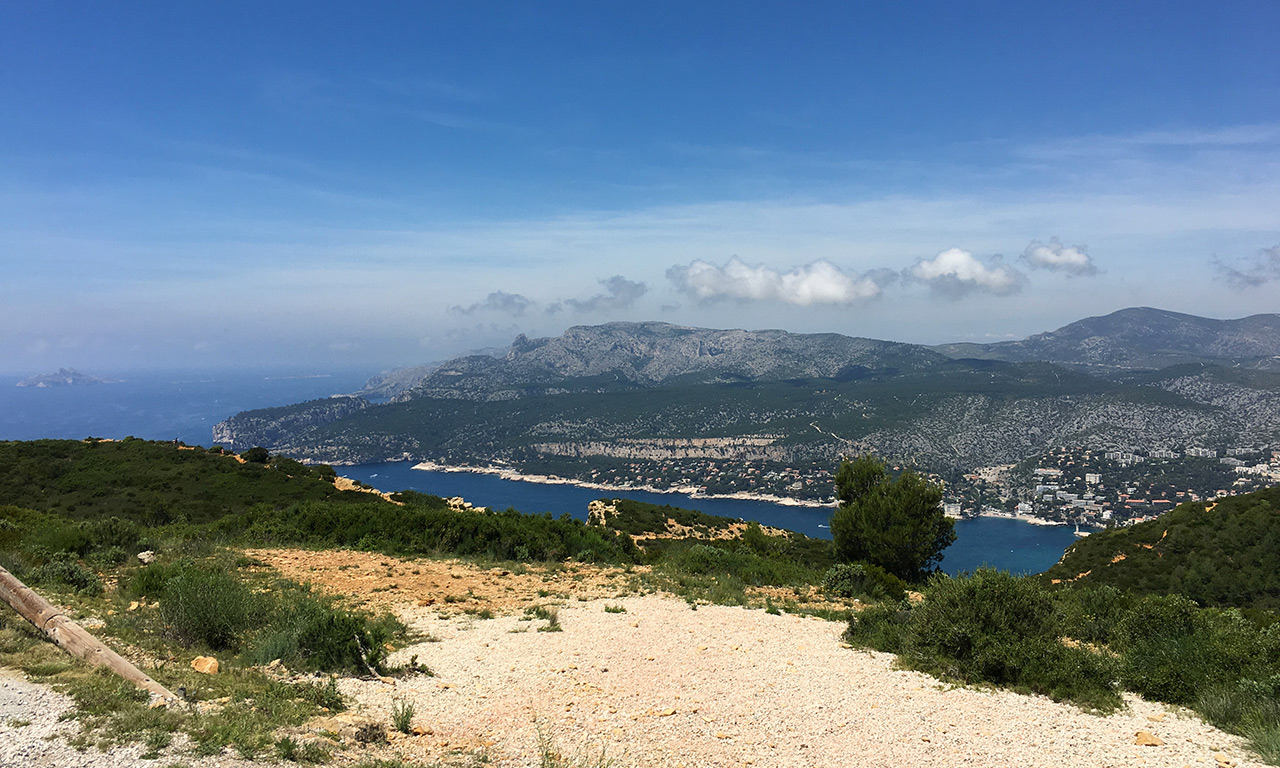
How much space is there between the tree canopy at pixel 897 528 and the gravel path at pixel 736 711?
1118 cm

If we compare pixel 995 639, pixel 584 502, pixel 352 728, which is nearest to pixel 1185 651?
pixel 995 639

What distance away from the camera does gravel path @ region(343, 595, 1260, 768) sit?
17.9 feet

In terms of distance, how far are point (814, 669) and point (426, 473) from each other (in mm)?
121315

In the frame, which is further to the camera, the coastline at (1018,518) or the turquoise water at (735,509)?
the coastline at (1018,518)

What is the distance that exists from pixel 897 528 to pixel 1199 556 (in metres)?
15.9

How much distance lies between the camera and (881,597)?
45.0 ft

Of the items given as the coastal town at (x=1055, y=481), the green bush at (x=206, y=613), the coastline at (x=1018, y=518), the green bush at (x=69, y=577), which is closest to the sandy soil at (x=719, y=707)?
the green bush at (x=206, y=613)

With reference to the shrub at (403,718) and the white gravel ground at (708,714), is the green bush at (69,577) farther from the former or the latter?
the shrub at (403,718)

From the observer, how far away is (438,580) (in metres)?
13.0

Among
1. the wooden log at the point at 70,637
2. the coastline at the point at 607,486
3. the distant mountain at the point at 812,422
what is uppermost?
the wooden log at the point at 70,637

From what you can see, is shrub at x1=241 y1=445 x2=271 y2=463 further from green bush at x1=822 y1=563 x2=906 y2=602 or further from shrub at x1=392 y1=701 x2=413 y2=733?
shrub at x1=392 y1=701 x2=413 y2=733

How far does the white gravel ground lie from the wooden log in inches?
25.0

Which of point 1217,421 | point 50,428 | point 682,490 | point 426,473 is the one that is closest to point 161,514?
point 682,490

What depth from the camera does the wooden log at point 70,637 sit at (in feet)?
18.2
